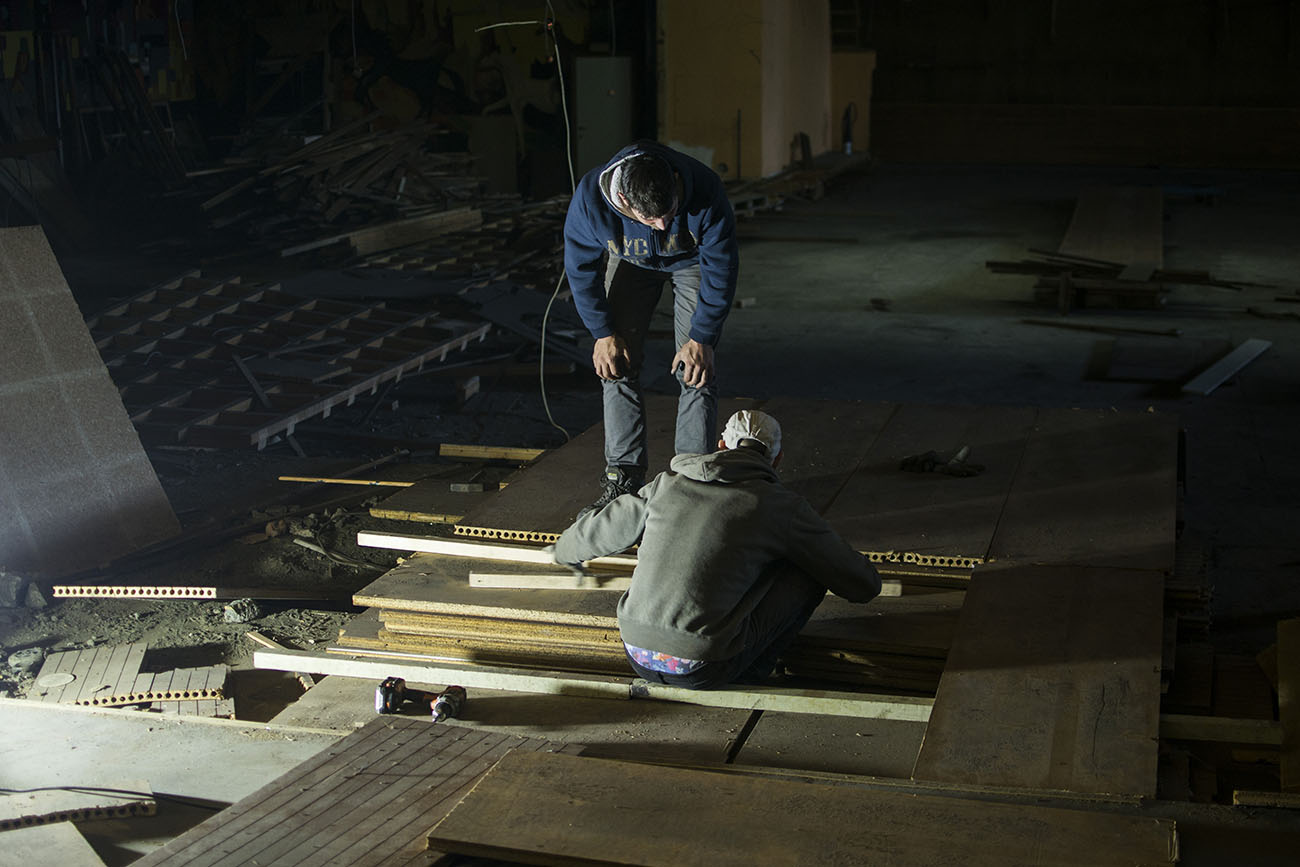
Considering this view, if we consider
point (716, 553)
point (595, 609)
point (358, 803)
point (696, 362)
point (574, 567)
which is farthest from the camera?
point (696, 362)

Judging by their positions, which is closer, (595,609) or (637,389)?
(595,609)

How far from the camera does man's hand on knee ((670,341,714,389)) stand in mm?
4969

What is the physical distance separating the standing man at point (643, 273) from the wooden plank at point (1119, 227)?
778 cm

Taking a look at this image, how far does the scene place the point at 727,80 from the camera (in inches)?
693

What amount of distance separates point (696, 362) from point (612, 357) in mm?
345

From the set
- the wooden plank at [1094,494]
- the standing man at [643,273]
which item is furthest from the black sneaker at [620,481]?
the wooden plank at [1094,494]

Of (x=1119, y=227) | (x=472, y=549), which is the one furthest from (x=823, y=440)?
(x=1119, y=227)

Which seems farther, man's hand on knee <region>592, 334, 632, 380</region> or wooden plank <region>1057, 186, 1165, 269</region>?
wooden plank <region>1057, 186, 1165, 269</region>

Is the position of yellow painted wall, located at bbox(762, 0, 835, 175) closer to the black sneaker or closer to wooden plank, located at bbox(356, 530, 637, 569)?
the black sneaker

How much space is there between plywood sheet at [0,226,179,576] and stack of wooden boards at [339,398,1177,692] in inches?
54.5

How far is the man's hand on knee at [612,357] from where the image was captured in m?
5.09

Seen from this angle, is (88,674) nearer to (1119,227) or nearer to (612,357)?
(612,357)

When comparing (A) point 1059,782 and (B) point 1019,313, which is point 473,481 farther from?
(B) point 1019,313

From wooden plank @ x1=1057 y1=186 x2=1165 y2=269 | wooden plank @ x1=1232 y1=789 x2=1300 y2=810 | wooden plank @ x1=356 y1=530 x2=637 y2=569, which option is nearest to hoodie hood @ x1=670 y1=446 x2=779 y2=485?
wooden plank @ x1=356 y1=530 x2=637 y2=569
